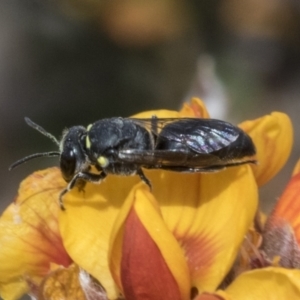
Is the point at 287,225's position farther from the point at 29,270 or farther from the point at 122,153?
the point at 29,270

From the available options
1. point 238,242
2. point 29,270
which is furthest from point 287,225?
point 29,270

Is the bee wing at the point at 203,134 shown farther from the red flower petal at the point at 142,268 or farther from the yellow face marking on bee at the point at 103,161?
the red flower petal at the point at 142,268

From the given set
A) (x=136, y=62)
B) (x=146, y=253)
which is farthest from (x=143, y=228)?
(x=136, y=62)

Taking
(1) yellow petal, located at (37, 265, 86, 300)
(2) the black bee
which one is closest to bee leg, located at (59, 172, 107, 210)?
(2) the black bee

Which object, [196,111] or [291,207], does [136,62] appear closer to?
Answer: [196,111]

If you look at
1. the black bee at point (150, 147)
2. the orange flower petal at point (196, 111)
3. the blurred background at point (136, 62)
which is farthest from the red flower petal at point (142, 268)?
the blurred background at point (136, 62)

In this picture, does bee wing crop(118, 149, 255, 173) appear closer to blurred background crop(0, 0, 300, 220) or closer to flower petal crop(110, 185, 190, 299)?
flower petal crop(110, 185, 190, 299)
